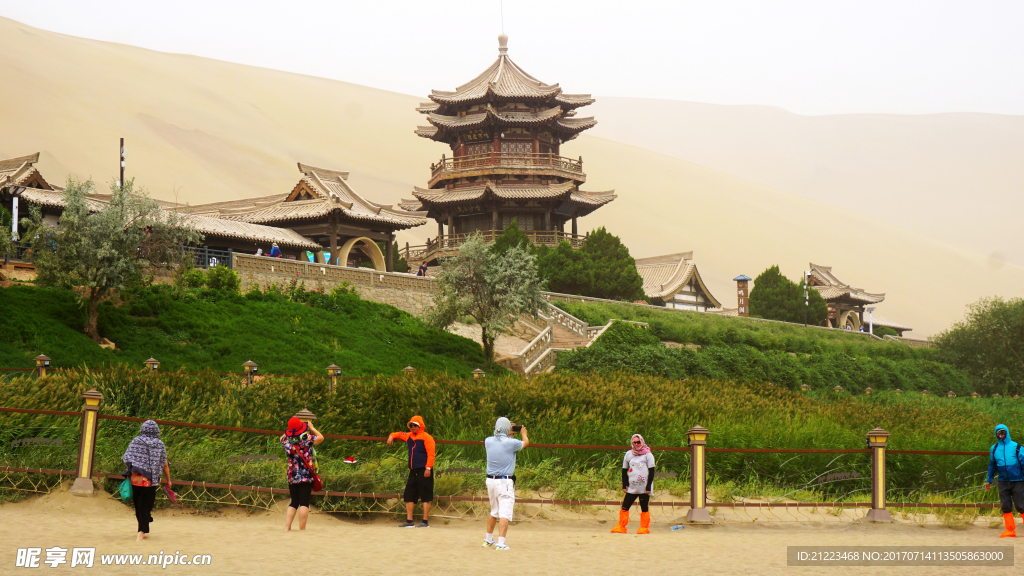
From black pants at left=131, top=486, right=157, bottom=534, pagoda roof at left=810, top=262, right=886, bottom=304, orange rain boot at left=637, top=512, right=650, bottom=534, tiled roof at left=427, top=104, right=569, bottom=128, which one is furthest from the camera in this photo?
pagoda roof at left=810, top=262, right=886, bottom=304

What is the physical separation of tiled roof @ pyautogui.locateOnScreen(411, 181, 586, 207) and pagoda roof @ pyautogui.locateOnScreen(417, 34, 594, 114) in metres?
5.21

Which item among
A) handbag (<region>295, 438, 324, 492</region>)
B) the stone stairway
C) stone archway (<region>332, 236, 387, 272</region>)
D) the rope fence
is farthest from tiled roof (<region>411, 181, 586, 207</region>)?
handbag (<region>295, 438, 324, 492</region>)

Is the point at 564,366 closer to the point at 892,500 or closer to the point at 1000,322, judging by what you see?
the point at 892,500

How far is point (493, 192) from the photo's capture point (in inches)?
1944

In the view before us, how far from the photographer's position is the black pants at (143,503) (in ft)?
31.3

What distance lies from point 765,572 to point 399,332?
21966 millimetres

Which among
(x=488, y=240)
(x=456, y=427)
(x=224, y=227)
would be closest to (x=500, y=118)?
(x=488, y=240)

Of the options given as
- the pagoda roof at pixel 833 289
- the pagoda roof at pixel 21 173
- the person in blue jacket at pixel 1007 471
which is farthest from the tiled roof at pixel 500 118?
the person in blue jacket at pixel 1007 471

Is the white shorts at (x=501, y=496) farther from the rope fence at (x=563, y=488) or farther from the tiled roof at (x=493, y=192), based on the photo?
the tiled roof at (x=493, y=192)

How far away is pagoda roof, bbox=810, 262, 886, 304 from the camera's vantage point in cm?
6562

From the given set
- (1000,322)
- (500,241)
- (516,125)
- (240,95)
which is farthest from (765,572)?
(240,95)

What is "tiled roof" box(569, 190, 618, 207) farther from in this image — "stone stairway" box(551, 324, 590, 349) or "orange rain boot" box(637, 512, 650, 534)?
"orange rain boot" box(637, 512, 650, 534)

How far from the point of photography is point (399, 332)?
29.9 metres

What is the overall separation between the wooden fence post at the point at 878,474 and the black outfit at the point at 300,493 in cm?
788
